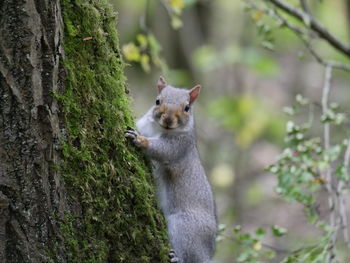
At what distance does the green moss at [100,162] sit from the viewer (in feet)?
7.12

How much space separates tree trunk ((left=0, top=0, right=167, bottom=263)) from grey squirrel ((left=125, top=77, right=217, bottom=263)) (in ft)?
2.06

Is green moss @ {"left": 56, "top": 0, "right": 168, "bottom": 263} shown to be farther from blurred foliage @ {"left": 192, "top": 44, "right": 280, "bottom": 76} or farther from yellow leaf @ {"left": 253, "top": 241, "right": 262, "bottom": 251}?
blurred foliage @ {"left": 192, "top": 44, "right": 280, "bottom": 76}

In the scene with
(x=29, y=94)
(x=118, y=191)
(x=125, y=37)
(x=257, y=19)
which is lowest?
(x=118, y=191)

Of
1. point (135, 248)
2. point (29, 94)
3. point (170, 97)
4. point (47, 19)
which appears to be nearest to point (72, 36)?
point (47, 19)

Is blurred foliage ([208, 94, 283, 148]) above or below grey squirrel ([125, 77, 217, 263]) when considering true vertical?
above

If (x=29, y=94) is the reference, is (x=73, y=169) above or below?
below

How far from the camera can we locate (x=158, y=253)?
8.07 feet

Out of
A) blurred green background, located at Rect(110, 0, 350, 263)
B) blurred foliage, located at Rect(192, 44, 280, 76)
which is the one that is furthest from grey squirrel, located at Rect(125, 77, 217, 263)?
blurred green background, located at Rect(110, 0, 350, 263)

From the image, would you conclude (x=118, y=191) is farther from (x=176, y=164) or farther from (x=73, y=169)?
(x=176, y=164)

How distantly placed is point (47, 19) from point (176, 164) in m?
1.62

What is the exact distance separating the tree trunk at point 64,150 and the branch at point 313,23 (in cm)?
235

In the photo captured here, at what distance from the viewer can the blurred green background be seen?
7.84 meters

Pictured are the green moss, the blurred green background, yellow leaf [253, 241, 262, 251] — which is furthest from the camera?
the blurred green background

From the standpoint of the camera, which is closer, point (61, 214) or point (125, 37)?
point (61, 214)
